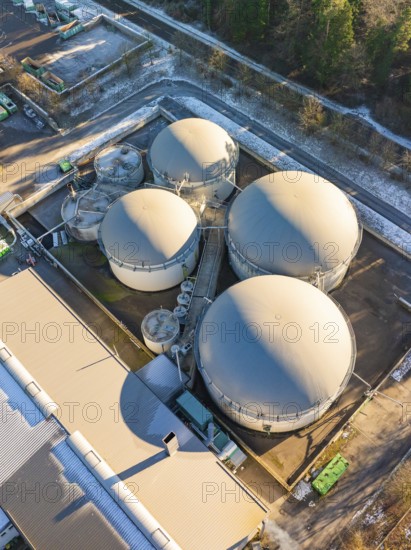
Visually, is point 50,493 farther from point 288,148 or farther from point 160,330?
point 288,148

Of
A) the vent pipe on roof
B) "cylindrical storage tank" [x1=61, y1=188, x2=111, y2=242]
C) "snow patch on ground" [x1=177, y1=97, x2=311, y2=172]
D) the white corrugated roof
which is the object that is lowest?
the white corrugated roof

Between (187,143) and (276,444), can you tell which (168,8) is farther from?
(276,444)

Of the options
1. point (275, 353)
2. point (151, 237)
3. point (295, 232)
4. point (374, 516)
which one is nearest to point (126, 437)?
point (275, 353)

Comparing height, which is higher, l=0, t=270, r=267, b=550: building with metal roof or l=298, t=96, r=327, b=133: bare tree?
l=298, t=96, r=327, b=133: bare tree

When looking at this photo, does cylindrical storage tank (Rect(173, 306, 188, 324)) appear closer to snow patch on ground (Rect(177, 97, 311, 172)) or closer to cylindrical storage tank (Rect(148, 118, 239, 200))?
cylindrical storage tank (Rect(148, 118, 239, 200))

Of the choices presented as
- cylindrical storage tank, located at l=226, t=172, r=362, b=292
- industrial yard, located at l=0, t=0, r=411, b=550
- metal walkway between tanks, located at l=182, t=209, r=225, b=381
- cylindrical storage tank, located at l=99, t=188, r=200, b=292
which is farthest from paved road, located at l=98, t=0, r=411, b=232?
cylindrical storage tank, located at l=99, t=188, r=200, b=292

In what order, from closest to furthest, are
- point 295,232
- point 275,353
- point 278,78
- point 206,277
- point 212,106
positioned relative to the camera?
1. point 275,353
2. point 295,232
3. point 206,277
4. point 212,106
5. point 278,78

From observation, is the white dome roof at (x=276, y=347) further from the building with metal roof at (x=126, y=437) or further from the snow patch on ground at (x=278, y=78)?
the snow patch on ground at (x=278, y=78)
